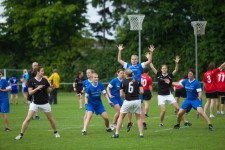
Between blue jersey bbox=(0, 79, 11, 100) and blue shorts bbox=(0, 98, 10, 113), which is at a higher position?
blue jersey bbox=(0, 79, 11, 100)

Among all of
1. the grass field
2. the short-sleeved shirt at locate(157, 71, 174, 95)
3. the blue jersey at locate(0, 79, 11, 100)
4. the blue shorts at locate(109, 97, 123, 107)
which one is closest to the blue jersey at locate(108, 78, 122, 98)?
the blue shorts at locate(109, 97, 123, 107)

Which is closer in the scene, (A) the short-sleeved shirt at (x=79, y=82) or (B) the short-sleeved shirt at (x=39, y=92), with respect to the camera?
(B) the short-sleeved shirt at (x=39, y=92)

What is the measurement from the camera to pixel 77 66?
57906mm

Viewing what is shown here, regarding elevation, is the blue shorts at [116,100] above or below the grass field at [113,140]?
above

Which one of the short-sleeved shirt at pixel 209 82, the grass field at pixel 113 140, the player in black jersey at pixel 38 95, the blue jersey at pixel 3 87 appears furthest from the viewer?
the short-sleeved shirt at pixel 209 82

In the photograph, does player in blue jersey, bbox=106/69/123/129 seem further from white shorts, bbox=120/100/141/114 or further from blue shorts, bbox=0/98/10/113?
blue shorts, bbox=0/98/10/113

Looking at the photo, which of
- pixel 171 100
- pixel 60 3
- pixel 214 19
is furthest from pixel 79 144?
pixel 60 3

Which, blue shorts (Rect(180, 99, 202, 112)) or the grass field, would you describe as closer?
the grass field

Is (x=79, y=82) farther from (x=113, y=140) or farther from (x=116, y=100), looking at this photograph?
(x=113, y=140)

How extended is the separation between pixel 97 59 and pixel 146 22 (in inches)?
269

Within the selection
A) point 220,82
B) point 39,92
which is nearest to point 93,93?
point 39,92

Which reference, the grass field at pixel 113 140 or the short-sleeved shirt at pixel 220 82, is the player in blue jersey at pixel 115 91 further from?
the short-sleeved shirt at pixel 220 82

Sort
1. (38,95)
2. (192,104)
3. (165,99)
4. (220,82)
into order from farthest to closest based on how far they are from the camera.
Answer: (220,82) < (165,99) < (192,104) < (38,95)

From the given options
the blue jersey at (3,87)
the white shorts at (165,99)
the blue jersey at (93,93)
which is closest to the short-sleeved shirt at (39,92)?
the blue jersey at (93,93)
